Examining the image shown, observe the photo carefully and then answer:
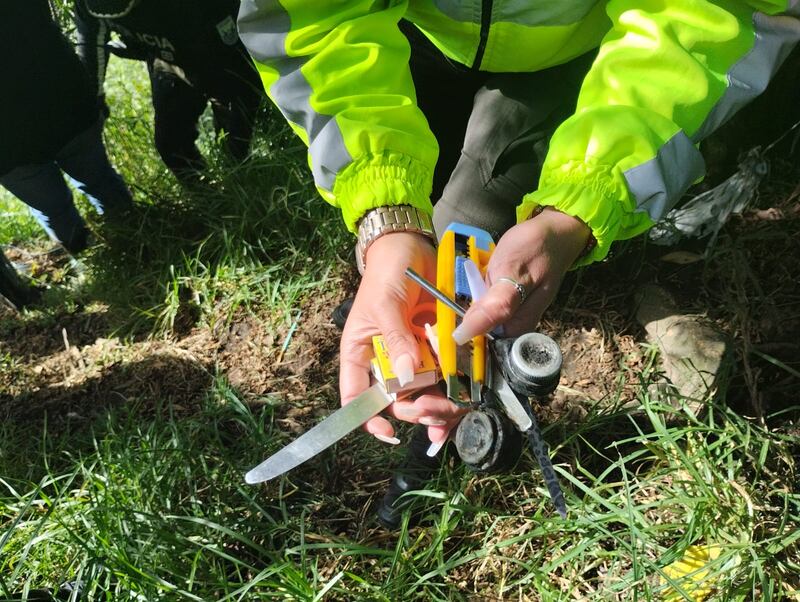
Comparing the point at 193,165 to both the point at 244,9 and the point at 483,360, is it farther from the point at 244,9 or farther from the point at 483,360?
the point at 483,360

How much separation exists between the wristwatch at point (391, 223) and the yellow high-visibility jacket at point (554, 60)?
21 mm

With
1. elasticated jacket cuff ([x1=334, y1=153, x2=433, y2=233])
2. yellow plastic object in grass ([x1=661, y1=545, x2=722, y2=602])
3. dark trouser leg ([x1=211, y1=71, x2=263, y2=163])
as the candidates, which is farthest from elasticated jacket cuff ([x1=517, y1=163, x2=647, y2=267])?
dark trouser leg ([x1=211, y1=71, x2=263, y2=163])

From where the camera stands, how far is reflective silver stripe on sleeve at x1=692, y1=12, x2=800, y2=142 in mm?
1299

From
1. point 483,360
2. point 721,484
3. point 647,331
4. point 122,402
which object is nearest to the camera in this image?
point 483,360

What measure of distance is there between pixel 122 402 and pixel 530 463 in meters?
1.49

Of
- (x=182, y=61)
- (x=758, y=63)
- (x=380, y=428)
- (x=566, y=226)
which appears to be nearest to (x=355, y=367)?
(x=380, y=428)

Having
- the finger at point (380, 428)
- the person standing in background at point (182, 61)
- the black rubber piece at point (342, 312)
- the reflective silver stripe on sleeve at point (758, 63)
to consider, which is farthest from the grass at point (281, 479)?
the reflective silver stripe on sleeve at point (758, 63)

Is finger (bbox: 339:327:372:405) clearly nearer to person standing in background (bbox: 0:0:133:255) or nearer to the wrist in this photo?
the wrist

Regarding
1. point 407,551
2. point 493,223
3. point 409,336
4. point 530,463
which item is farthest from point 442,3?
point 407,551

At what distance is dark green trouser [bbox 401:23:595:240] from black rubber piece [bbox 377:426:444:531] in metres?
0.62

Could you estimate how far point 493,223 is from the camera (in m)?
1.75

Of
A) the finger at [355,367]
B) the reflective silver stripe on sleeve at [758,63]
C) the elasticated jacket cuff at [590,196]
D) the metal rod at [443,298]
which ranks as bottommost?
the finger at [355,367]

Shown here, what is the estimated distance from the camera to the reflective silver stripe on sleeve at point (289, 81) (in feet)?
4.58

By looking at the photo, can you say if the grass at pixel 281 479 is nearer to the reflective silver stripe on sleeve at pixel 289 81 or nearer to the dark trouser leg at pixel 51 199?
the dark trouser leg at pixel 51 199
